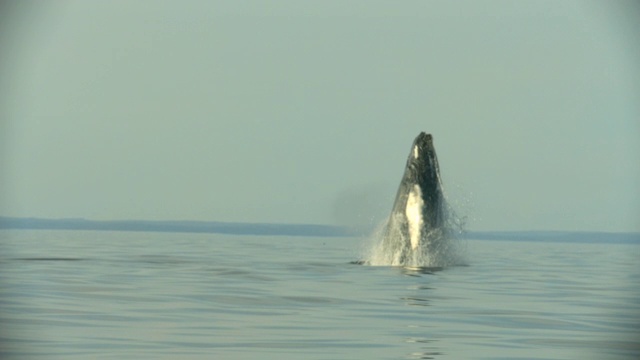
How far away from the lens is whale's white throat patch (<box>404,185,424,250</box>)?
3375 cm

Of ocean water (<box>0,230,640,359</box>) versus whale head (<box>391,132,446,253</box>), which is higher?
whale head (<box>391,132,446,253</box>)

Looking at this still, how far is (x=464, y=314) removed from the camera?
20734 mm

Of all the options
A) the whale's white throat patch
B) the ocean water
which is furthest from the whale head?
the ocean water

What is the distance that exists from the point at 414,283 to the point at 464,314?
634 centimetres

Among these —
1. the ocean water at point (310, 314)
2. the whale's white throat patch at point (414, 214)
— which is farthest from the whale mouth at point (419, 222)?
the ocean water at point (310, 314)

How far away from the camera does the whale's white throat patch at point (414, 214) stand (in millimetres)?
33750

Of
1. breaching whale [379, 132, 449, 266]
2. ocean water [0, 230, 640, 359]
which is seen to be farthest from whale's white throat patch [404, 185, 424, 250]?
ocean water [0, 230, 640, 359]

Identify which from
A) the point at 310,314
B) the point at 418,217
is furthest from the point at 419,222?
the point at 310,314

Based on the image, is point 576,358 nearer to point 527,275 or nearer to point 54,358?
point 54,358

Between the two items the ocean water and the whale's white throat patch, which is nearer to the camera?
the ocean water

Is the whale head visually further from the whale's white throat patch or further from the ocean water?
the ocean water

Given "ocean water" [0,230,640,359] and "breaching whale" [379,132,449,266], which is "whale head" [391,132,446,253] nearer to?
"breaching whale" [379,132,449,266]

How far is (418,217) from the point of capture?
3384 cm

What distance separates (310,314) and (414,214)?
45.6ft
